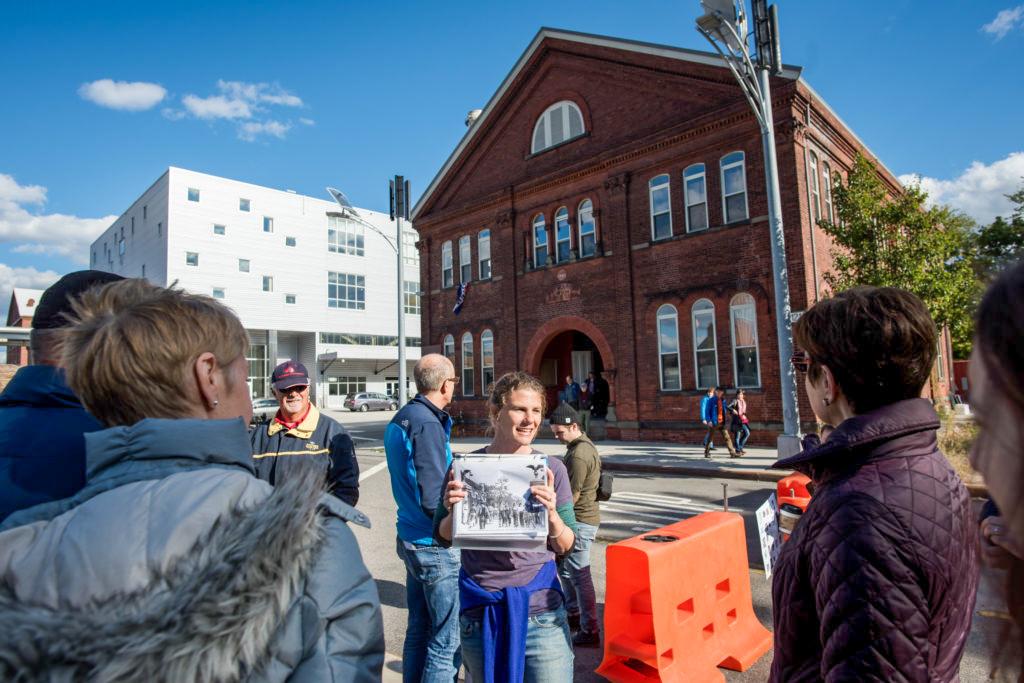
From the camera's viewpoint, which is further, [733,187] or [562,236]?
[562,236]

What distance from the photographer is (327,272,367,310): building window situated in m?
53.5

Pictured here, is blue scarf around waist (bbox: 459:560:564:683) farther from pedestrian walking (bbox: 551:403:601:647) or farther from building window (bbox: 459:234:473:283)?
building window (bbox: 459:234:473:283)

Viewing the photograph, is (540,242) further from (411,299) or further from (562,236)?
(411,299)

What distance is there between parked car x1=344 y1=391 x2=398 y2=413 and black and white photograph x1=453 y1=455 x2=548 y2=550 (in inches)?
1804

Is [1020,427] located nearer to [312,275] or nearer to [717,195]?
[717,195]

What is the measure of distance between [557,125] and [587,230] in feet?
14.5

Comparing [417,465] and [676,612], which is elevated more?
[417,465]

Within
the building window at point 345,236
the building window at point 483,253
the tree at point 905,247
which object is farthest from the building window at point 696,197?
the building window at point 345,236

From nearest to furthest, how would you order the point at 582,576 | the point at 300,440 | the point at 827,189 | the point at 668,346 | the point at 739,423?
the point at 300,440 → the point at 582,576 → the point at 739,423 → the point at 827,189 → the point at 668,346

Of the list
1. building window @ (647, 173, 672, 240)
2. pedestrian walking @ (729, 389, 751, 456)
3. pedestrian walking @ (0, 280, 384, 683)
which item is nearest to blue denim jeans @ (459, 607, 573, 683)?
pedestrian walking @ (0, 280, 384, 683)

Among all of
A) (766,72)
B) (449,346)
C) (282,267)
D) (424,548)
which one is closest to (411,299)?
(282,267)

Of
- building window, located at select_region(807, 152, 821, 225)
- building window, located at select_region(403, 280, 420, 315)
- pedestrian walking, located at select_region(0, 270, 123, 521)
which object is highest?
building window, located at select_region(403, 280, 420, 315)

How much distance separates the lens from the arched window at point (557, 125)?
21234 mm

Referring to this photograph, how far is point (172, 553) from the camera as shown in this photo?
1104 millimetres
